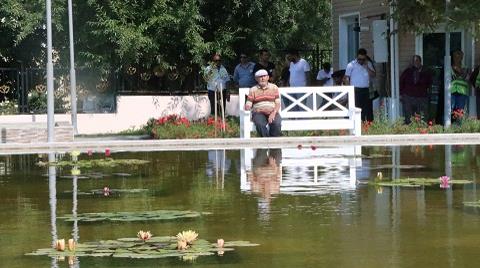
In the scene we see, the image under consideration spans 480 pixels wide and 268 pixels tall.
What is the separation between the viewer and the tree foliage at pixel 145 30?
3544cm

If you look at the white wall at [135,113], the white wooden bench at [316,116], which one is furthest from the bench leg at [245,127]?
the white wall at [135,113]

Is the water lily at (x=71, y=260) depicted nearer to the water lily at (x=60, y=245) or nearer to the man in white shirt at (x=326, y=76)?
the water lily at (x=60, y=245)

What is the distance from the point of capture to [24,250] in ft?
32.1

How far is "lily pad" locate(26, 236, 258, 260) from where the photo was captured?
925 cm

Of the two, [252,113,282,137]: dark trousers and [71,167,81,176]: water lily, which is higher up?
[252,113,282,137]: dark trousers

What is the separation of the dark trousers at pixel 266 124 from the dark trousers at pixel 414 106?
5304 mm

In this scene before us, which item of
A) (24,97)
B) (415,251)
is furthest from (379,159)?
(24,97)

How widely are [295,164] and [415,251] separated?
914 centimetres

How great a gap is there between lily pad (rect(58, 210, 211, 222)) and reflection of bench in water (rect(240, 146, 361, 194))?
2338 mm

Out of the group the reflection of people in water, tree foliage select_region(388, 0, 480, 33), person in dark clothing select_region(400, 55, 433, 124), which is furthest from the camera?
person in dark clothing select_region(400, 55, 433, 124)

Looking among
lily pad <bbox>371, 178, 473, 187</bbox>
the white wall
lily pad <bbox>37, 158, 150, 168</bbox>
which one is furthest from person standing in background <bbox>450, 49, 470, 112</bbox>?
lily pad <bbox>371, 178, 473, 187</bbox>

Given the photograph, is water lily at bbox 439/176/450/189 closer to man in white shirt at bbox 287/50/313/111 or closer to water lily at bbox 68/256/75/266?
water lily at bbox 68/256/75/266

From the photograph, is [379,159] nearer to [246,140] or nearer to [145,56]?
[246,140]

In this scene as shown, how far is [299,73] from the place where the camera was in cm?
3067
